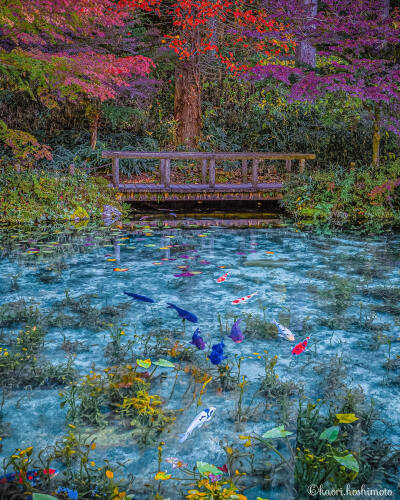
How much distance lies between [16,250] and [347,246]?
465 centimetres

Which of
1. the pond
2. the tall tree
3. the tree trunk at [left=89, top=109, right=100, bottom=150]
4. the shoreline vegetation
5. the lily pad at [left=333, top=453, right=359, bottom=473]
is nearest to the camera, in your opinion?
the lily pad at [left=333, top=453, right=359, bottom=473]

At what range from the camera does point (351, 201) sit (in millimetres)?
9398

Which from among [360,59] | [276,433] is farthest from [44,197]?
[276,433]

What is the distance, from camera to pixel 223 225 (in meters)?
9.04

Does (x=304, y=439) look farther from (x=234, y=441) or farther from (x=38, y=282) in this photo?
(x=38, y=282)

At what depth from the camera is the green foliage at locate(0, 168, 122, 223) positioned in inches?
336

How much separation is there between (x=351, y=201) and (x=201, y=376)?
7146 mm

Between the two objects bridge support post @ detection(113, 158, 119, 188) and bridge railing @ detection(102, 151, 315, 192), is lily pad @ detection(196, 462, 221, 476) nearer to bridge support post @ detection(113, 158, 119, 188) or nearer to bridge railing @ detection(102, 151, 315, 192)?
bridge railing @ detection(102, 151, 315, 192)

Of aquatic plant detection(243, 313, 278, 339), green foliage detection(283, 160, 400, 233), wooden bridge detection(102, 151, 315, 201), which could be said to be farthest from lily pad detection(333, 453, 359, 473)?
wooden bridge detection(102, 151, 315, 201)

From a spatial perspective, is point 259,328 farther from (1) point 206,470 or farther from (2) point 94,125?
(2) point 94,125

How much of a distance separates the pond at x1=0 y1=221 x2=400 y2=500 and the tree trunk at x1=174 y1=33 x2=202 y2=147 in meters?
8.62

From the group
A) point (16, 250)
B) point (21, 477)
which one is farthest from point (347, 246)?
point (21, 477)

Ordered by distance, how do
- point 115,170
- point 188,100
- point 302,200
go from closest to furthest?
point 302,200 → point 115,170 → point 188,100

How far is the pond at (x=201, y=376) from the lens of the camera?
7.27ft
